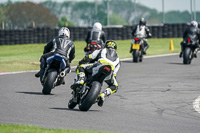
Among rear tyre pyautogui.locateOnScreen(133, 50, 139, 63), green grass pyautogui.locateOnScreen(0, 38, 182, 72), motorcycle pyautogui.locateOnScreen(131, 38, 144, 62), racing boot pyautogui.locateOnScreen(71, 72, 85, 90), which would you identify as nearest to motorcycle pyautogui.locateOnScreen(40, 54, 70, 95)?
racing boot pyautogui.locateOnScreen(71, 72, 85, 90)

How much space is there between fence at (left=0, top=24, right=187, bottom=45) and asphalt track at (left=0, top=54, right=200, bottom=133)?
568 inches

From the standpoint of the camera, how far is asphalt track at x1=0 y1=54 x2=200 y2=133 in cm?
819

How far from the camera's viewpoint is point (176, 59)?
23703 mm

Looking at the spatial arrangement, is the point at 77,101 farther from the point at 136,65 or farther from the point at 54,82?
the point at 136,65

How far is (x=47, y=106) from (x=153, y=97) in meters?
2.76

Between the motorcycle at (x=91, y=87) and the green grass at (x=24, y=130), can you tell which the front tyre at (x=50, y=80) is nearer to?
the motorcycle at (x=91, y=87)

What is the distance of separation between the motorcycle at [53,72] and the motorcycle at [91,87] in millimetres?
2332

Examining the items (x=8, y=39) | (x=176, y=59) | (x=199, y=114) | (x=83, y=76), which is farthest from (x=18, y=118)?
(x=8, y=39)

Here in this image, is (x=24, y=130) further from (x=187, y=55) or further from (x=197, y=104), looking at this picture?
(x=187, y=55)

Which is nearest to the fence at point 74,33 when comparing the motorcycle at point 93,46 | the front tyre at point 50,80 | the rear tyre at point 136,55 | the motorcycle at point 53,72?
the rear tyre at point 136,55

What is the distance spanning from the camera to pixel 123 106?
1049 cm

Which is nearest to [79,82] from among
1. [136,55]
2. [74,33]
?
[136,55]

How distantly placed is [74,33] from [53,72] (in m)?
22.4

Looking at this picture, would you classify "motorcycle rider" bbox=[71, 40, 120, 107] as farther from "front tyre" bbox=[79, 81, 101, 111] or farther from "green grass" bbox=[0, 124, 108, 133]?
"green grass" bbox=[0, 124, 108, 133]
